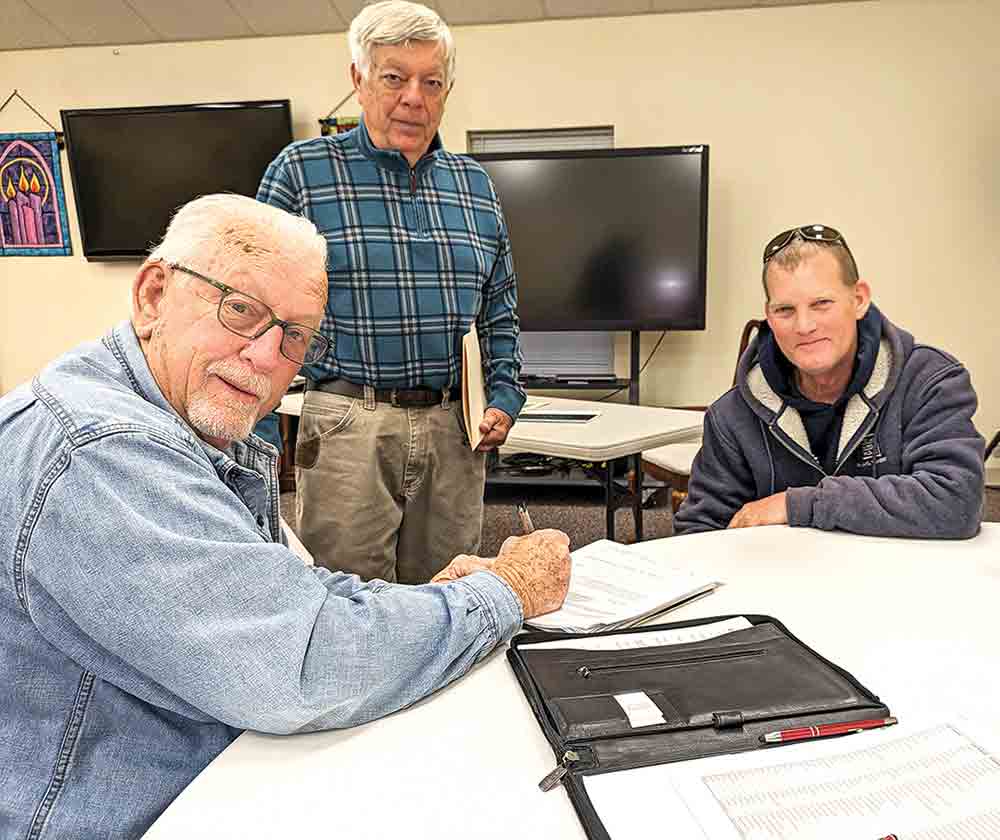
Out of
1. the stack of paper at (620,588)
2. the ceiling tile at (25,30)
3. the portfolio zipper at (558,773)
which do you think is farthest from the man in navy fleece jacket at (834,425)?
the ceiling tile at (25,30)

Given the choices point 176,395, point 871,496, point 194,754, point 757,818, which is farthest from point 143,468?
point 871,496

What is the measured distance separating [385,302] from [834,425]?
92cm

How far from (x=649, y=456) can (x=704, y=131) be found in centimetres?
195

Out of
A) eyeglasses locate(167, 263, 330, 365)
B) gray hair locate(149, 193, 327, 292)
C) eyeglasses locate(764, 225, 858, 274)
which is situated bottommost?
eyeglasses locate(167, 263, 330, 365)

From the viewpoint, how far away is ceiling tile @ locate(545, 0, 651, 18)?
157 inches

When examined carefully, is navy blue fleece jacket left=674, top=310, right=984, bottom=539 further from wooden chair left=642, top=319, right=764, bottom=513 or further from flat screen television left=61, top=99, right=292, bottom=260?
flat screen television left=61, top=99, right=292, bottom=260

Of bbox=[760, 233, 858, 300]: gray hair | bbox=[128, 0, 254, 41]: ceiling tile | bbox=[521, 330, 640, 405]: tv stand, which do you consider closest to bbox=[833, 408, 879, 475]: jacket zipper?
bbox=[760, 233, 858, 300]: gray hair

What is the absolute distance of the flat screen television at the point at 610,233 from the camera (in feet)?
12.9

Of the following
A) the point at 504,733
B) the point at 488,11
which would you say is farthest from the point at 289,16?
the point at 504,733

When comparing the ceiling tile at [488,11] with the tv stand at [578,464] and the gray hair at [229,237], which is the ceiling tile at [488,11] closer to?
the tv stand at [578,464]

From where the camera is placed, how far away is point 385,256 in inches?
66.4

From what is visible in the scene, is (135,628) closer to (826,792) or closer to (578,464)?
(826,792)

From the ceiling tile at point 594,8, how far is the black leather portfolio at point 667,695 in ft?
12.6

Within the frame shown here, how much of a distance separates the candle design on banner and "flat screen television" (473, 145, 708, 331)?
2541 mm
